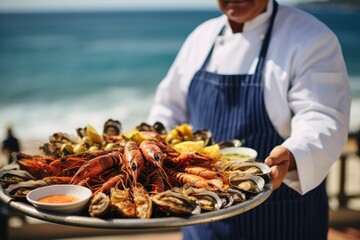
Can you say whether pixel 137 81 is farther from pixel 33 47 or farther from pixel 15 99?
pixel 33 47

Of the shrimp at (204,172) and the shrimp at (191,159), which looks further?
the shrimp at (191,159)

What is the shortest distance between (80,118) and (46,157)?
18.4m

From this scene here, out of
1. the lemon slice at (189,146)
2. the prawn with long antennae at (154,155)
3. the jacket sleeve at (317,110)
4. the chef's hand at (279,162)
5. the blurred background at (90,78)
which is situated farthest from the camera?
the blurred background at (90,78)

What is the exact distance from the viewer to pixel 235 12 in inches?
101

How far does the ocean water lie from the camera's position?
20.0 metres

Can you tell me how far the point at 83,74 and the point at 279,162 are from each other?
2933 cm

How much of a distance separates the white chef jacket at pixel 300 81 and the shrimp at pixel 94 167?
0.88 meters

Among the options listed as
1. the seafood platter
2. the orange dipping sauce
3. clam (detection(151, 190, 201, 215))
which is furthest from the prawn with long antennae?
the orange dipping sauce

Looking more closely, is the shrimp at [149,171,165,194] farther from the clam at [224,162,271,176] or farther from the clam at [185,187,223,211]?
the clam at [224,162,271,176]

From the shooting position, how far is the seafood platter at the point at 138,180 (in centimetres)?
147

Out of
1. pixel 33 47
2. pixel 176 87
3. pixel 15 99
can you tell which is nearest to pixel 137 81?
pixel 15 99

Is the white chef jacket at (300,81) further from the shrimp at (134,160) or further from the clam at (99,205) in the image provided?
the clam at (99,205)

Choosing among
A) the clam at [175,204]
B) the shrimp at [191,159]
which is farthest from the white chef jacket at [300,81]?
the clam at [175,204]

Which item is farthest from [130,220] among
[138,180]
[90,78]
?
[90,78]
